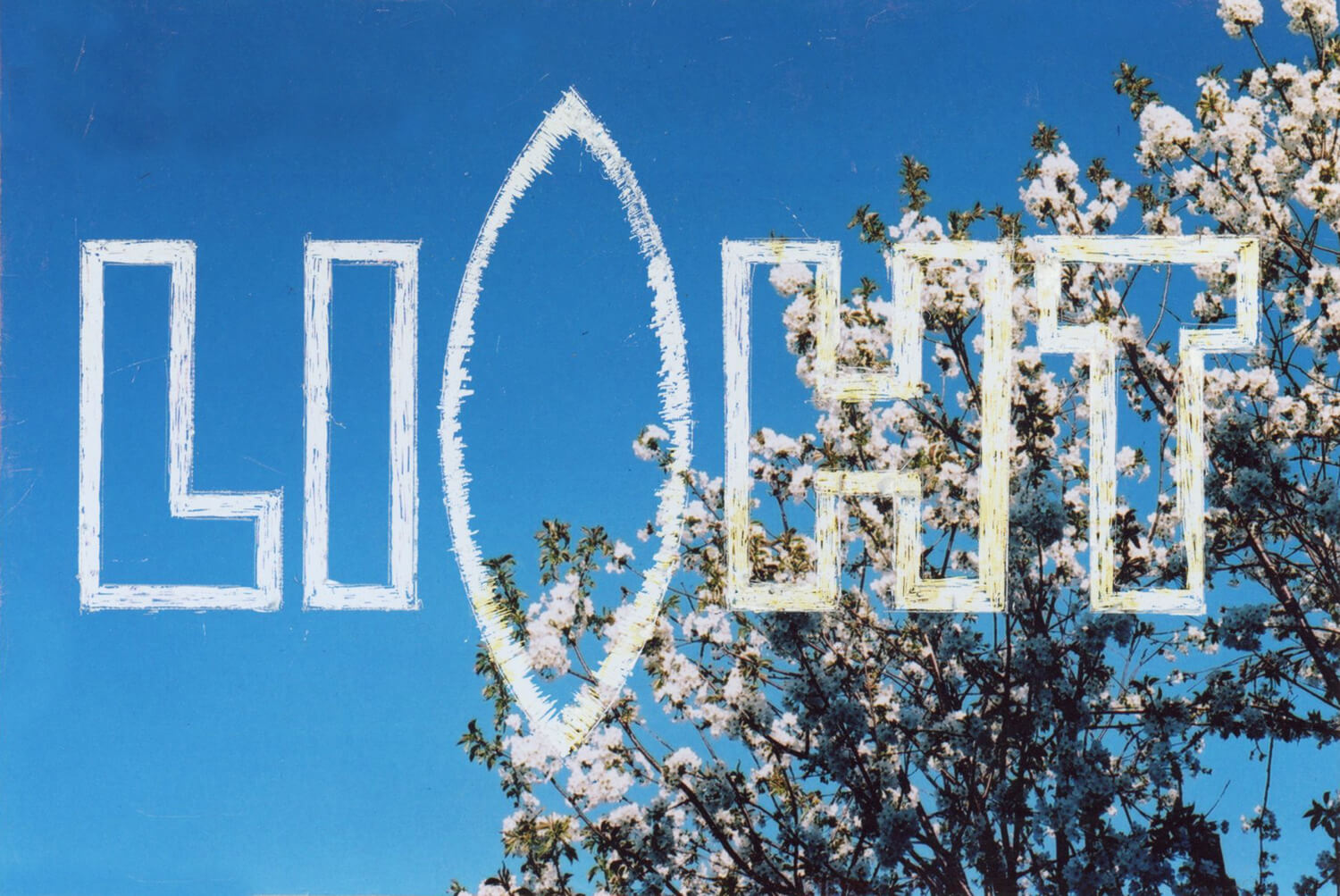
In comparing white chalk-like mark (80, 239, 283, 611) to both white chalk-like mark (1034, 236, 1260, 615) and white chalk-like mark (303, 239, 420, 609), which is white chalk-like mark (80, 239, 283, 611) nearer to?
white chalk-like mark (303, 239, 420, 609)

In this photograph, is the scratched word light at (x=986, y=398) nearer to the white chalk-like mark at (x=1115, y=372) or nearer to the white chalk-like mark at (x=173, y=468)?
the white chalk-like mark at (x=1115, y=372)

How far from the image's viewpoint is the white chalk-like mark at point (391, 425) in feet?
16.1

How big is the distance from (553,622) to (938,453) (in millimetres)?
1772

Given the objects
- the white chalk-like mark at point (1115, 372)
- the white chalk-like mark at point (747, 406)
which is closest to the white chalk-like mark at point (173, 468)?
the white chalk-like mark at point (747, 406)

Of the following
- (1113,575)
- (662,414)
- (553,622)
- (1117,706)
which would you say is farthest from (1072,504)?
(553,622)

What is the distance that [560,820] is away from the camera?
5.09 metres

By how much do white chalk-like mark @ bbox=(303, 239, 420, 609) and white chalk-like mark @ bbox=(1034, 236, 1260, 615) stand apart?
2.61 metres

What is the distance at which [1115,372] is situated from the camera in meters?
4.89

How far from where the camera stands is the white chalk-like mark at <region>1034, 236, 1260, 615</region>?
15.7 ft

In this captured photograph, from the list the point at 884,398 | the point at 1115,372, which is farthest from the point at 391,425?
the point at 1115,372

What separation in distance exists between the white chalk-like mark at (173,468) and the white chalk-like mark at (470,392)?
76 centimetres

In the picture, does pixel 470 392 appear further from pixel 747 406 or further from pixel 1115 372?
pixel 1115 372

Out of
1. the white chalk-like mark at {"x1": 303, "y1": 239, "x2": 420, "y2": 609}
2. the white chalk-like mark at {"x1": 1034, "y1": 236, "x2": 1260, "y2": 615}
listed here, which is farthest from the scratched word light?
the white chalk-like mark at {"x1": 303, "y1": 239, "x2": 420, "y2": 609}

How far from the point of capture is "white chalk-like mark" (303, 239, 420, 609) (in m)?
4.92
